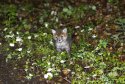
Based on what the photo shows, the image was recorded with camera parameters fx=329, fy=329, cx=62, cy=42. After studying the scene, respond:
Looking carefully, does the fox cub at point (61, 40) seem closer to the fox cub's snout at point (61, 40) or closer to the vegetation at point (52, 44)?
the fox cub's snout at point (61, 40)

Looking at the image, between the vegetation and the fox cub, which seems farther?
the fox cub

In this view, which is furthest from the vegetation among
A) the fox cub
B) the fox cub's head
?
the fox cub's head

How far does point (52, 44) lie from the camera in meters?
7.67

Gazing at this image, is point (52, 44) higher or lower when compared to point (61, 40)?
lower

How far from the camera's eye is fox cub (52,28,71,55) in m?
7.14

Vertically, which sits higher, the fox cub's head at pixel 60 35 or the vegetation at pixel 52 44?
the fox cub's head at pixel 60 35

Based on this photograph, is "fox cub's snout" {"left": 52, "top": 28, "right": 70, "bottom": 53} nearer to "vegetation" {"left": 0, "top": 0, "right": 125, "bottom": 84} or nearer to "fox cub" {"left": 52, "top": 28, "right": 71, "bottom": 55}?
"fox cub" {"left": 52, "top": 28, "right": 71, "bottom": 55}

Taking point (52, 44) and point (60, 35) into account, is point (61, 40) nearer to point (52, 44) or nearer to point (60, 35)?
point (60, 35)

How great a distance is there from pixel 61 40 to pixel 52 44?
1.86 ft

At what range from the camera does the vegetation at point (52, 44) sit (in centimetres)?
690

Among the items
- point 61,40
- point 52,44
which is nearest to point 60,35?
point 61,40

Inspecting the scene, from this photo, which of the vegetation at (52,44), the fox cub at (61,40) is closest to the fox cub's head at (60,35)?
the fox cub at (61,40)

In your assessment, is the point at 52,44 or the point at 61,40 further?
the point at 52,44

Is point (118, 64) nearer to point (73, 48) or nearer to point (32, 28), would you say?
point (73, 48)
